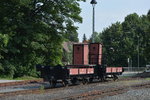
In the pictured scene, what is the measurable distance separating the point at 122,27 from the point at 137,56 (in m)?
14.1

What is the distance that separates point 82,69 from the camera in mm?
21578

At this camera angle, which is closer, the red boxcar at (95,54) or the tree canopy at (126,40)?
the red boxcar at (95,54)

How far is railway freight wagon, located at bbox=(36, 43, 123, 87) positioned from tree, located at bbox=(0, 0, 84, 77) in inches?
298

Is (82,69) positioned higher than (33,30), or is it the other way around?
(33,30)

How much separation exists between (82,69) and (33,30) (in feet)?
37.9

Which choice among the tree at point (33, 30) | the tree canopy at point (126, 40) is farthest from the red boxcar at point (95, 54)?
the tree canopy at point (126, 40)

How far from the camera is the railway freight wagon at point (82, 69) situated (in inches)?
809

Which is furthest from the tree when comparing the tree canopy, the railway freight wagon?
the tree canopy

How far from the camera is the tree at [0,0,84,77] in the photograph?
31.2 meters

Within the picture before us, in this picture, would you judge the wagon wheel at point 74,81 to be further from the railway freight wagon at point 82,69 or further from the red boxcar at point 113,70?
the red boxcar at point 113,70

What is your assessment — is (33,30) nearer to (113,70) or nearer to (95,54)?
(95,54)

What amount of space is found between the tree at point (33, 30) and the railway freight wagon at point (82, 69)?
7.58 metres

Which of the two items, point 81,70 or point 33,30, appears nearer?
point 81,70

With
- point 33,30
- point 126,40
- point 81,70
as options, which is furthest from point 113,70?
point 126,40
